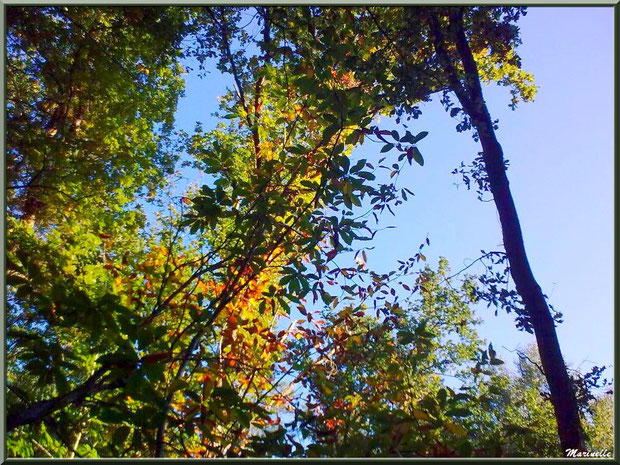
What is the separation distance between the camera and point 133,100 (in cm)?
474

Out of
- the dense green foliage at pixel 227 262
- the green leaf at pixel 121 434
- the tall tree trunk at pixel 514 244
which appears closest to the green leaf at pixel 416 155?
the dense green foliage at pixel 227 262

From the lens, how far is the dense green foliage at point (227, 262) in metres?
1.97

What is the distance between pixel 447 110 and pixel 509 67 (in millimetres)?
1193

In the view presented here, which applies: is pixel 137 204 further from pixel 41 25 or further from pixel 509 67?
pixel 509 67

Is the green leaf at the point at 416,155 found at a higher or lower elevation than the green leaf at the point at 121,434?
higher

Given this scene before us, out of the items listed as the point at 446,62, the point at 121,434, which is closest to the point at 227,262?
the point at 121,434

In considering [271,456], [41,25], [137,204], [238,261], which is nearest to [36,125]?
[41,25]

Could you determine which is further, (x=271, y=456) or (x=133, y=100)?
(x=133, y=100)

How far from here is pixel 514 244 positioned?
2.76 m

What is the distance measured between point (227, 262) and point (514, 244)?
6.38 feet

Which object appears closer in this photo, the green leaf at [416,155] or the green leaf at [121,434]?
the green leaf at [121,434]

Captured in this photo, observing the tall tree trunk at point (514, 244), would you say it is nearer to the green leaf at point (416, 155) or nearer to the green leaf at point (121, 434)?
the green leaf at point (416, 155)

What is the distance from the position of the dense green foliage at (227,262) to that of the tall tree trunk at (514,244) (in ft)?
0.34

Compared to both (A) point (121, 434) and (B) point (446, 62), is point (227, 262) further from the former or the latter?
(B) point (446, 62)
